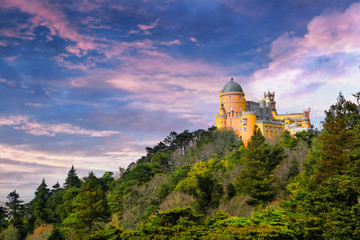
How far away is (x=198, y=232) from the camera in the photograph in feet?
74.6

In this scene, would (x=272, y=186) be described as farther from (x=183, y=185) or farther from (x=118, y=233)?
(x=118, y=233)

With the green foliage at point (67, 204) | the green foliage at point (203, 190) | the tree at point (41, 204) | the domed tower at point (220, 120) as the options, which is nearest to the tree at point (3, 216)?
the tree at point (41, 204)

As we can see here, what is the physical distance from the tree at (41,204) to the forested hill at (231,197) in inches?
7.3

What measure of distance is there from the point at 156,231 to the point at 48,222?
1722 inches

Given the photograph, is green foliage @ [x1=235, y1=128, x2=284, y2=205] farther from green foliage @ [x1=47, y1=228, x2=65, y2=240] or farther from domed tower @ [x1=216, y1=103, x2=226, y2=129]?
domed tower @ [x1=216, y1=103, x2=226, y2=129]

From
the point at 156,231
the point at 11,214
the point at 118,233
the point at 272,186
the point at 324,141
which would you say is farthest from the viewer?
the point at 11,214

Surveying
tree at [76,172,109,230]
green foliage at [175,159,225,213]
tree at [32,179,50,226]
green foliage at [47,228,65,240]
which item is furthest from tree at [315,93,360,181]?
tree at [32,179,50,226]

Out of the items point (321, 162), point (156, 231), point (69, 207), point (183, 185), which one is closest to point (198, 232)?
point (156, 231)

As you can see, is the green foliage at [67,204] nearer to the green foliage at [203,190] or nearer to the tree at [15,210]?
the tree at [15,210]

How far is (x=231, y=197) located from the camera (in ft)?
124

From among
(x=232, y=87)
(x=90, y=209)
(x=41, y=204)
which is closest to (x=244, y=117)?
(x=232, y=87)

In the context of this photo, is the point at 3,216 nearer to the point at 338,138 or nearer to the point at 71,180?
the point at 71,180

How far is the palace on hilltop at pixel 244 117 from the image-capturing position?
212 feet

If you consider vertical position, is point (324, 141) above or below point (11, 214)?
above
